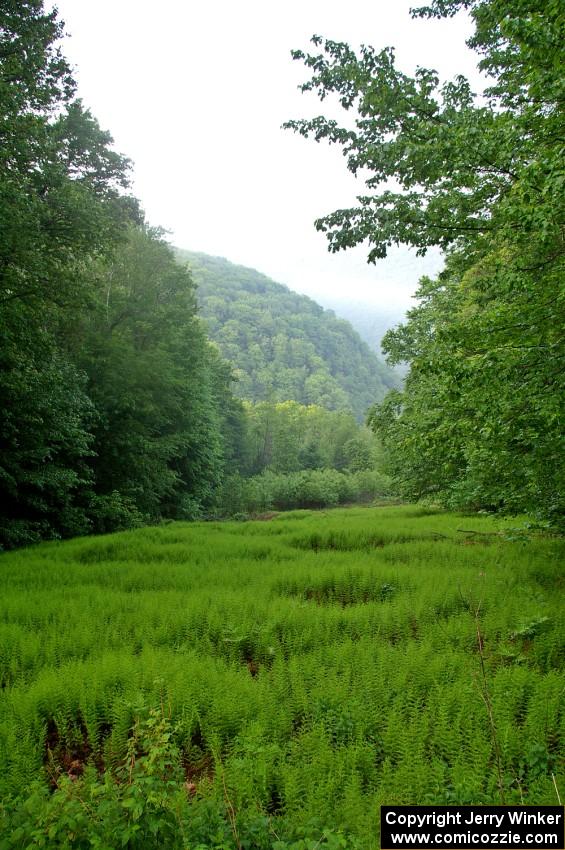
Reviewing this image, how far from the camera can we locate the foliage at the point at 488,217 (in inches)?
179

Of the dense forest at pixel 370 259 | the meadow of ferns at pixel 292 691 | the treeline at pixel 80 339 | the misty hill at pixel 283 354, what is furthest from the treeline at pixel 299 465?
the misty hill at pixel 283 354

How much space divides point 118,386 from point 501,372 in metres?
18.7

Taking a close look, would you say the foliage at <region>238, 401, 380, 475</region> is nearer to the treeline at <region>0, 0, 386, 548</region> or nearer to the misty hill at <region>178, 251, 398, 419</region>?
the treeline at <region>0, 0, 386, 548</region>

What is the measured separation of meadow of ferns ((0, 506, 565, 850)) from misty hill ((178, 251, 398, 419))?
114 metres

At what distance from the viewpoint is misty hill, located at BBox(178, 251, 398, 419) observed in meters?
144

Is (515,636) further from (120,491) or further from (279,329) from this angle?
(279,329)

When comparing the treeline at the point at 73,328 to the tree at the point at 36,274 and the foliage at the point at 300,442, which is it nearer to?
the tree at the point at 36,274

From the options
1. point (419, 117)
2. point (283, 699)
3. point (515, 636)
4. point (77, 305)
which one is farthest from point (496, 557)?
point (77, 305)

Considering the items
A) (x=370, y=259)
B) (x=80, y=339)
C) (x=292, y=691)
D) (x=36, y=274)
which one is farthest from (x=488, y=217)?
(x=80, y=339)

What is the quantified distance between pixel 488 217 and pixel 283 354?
156 m

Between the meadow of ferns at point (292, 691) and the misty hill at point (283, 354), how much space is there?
11356cm

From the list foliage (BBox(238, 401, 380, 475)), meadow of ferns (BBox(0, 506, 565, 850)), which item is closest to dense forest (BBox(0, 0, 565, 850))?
meadow of ferns (BBox(0, 506, 565, 850))

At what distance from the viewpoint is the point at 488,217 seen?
21.4ft

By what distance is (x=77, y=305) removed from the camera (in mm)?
13734
